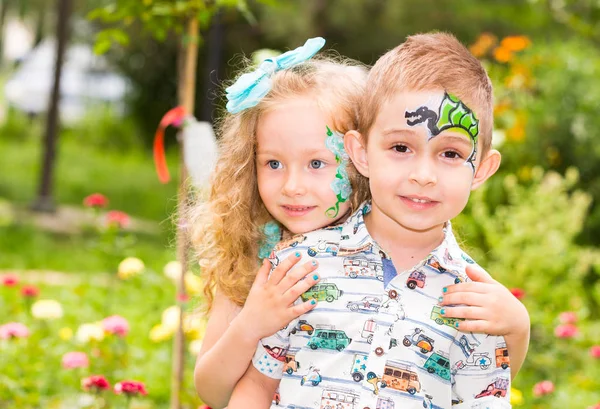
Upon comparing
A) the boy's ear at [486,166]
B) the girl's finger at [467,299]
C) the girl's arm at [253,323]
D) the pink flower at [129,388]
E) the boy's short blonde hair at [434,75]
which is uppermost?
the boy's short blonde hair at [434,75]

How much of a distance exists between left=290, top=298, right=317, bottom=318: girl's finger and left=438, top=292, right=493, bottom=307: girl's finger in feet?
1.01

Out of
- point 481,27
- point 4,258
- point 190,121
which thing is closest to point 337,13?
point 481,27

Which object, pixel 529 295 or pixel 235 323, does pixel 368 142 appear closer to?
pixel 235 323

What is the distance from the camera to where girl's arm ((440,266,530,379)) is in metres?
1.92

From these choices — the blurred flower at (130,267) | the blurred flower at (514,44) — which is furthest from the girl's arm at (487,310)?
the blurred flower at (514,44)

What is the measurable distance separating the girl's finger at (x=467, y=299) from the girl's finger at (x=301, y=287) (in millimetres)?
315

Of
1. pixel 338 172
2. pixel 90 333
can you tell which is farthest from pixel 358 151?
pixel 90 333

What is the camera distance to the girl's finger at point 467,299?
1.94m

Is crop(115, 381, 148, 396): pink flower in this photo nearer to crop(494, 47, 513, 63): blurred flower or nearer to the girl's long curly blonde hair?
the girl's long curly blonde hair

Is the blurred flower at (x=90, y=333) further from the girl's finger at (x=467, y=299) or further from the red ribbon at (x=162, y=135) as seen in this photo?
the girl's finger at (x=467, y=299)

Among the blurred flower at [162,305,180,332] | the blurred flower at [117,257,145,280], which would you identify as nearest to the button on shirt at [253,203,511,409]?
the blurred flower at [162,305,180,332]

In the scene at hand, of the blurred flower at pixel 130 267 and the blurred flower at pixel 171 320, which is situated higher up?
the blurred flower at pixel 130 267

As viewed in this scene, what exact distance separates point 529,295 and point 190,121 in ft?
8.73

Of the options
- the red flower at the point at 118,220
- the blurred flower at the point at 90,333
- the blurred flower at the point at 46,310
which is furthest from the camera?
the red flower at the point at 118,220
